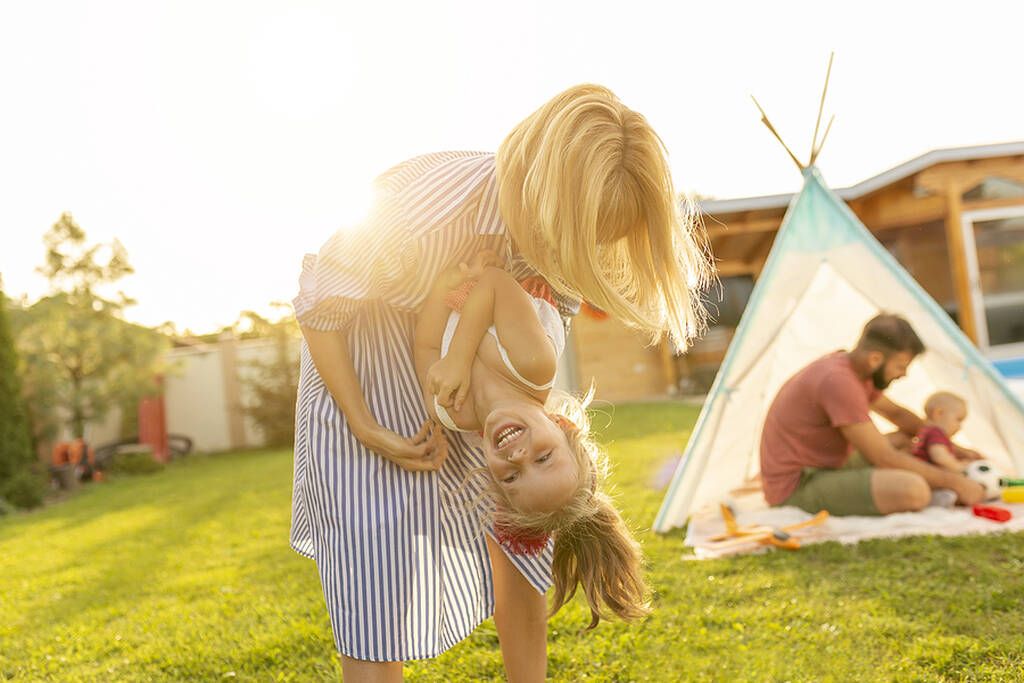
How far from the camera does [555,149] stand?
1.38 meters

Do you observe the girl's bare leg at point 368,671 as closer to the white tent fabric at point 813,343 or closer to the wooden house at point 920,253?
the white tent fabric at point 813,343

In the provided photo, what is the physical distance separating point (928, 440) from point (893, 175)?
366 inches

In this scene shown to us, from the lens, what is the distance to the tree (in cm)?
1188

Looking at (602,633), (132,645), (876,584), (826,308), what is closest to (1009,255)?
(826,308)

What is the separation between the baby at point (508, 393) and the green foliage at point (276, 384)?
544 inches

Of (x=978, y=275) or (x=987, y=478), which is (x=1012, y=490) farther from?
(x=978, y=275)

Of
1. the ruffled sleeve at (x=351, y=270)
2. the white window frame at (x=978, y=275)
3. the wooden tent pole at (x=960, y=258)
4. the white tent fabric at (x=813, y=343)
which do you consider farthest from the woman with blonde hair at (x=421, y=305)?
the white window frame at (x=978, y=275)

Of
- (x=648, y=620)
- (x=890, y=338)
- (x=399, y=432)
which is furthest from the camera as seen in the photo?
(x=890, y=338)

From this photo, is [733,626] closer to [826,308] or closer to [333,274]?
[333,274]

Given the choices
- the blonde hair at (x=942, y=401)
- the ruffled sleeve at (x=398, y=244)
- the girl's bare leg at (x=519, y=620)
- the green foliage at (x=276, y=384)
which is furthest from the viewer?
the green foliage at (x=276, y=384)

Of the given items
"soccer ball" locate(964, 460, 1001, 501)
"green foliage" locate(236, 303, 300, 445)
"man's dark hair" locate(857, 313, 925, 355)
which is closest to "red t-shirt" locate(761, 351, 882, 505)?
"man's dark hair" locate(857, 313, 925, 355)

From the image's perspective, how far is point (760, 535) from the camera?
13.0 feet

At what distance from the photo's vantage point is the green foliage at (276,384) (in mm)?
15156

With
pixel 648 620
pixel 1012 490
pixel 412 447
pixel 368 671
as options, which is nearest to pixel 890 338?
pixel 1012 490
